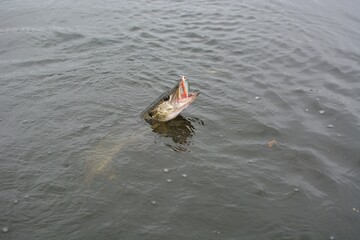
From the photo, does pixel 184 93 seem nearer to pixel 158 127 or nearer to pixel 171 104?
pixel 171 104

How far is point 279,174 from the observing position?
6.52m

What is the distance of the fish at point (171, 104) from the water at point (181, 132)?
10.4 inches

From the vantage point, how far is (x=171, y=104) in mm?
7527

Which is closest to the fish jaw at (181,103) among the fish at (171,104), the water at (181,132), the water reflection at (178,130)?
the fish at (171,104)

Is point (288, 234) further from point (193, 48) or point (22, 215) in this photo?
point (193, 48)

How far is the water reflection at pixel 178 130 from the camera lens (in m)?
7.34

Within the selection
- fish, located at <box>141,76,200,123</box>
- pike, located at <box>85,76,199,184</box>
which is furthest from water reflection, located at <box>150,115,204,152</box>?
fish, located at <box>141,76,200,123</box>

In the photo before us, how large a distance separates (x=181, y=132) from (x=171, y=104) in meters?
0.63

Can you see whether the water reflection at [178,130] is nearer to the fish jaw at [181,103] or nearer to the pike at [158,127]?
the pike at [158,127]

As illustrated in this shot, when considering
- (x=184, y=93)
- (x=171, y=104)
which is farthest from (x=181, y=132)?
(x=184, y=93)

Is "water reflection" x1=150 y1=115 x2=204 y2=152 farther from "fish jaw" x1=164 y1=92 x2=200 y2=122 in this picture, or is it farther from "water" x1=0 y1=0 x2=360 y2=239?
"fish jaw" x1=164 y1=92 x2=200 y2=122

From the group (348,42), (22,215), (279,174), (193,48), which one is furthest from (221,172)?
(348,42)

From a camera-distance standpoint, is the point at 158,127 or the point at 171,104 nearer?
the point at 171,104

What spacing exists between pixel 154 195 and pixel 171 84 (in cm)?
397
